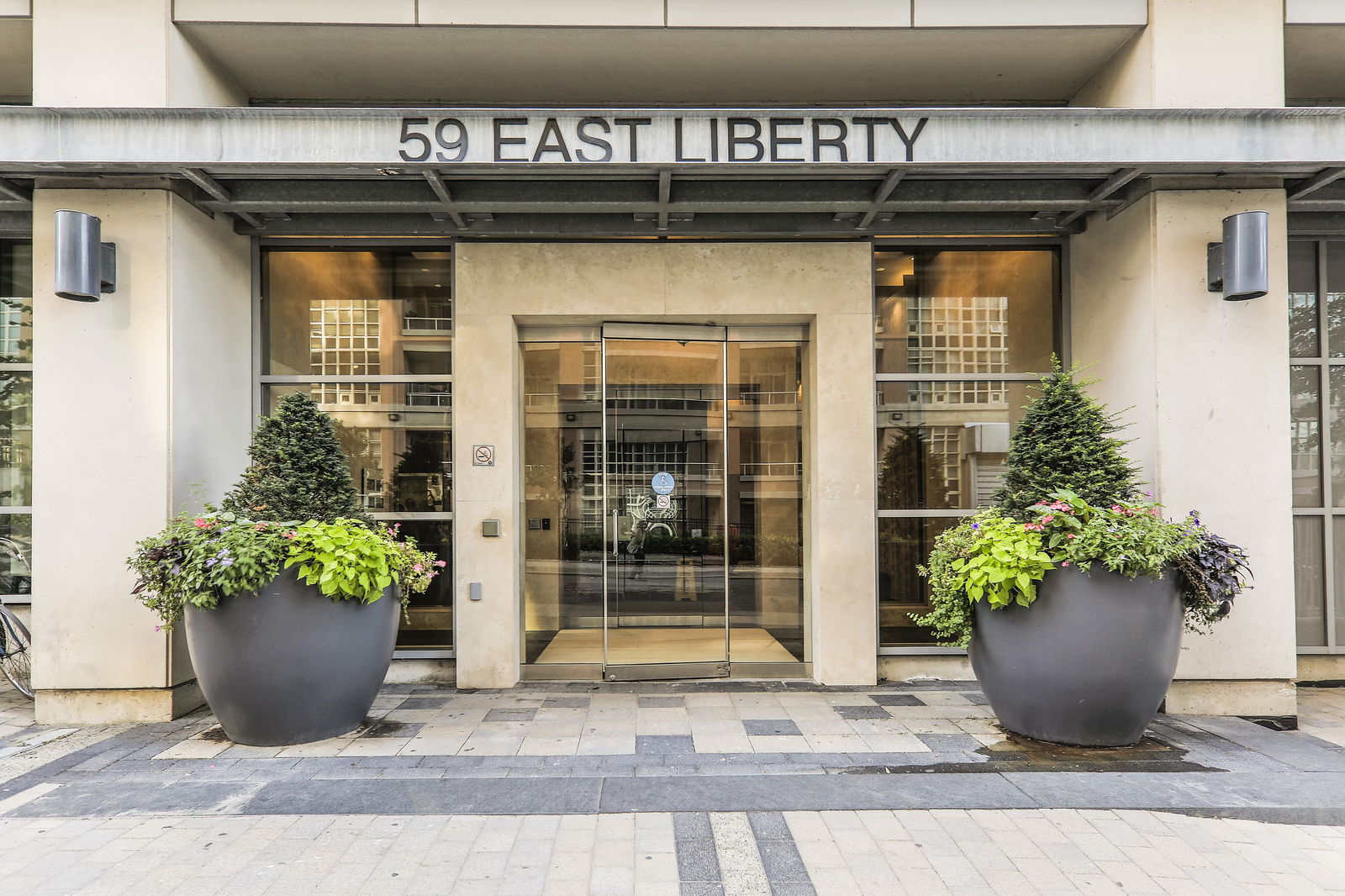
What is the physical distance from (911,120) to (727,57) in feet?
5.79

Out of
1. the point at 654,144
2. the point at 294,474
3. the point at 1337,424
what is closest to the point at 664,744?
the point at 294,474

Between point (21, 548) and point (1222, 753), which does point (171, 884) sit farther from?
point (1222, 753)

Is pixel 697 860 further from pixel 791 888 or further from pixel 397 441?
pixel 397 441

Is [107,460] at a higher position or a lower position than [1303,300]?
lower

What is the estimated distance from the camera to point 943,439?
7.14 metres

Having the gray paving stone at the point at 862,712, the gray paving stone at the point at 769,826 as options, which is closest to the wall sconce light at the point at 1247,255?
the gray paving stone at the point at 862,712

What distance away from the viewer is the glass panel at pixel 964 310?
23.4ft

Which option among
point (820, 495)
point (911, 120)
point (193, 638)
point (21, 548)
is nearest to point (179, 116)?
point (193, 638)

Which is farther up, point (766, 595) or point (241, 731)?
point (766, 595)

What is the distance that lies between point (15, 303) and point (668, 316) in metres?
6.03

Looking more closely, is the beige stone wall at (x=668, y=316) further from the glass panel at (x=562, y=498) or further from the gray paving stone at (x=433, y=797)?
the gray paving stone at (x=433, y=797)

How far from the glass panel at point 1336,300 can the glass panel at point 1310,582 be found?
5.24ft

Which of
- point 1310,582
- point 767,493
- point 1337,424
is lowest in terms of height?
point 1310,582

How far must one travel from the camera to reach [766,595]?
7.21 m
